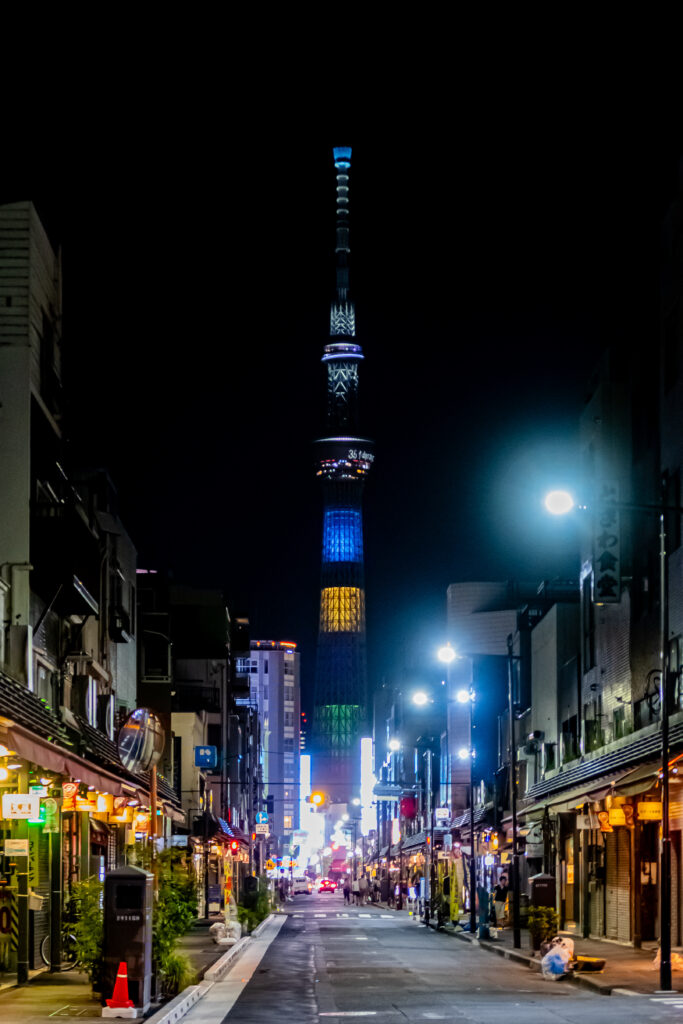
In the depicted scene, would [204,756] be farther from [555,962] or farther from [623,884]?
[555,962]

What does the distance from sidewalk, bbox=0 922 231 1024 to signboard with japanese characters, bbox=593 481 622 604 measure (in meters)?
18.9

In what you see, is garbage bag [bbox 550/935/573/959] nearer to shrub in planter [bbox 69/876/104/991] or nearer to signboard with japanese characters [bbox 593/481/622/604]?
shrub in planter [bbox 69/876/104/991]

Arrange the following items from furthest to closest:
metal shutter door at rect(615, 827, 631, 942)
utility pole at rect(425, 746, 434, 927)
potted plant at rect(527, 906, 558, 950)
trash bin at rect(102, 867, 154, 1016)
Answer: utility pole at rect(425, 746, 434, 927)
metal shutter door at rect(615, 827, 631, 942)
potted plant at rect(527, 906, 558, 950)
trash bin at rect(102, 867, 154, 1016)

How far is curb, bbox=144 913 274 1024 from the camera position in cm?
2284

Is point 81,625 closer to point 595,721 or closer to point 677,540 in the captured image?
point 677,540

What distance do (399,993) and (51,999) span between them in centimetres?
617

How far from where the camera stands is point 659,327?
45.3 meters

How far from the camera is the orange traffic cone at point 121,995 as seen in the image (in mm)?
23312

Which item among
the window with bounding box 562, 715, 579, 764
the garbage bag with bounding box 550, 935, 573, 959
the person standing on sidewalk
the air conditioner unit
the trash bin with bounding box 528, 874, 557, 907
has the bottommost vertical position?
the person standing on sidewalk

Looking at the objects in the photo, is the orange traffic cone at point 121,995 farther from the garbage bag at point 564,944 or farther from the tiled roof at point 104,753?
the garbage bag at point 564,944

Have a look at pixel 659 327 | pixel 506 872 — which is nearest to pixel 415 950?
pixel 659 327

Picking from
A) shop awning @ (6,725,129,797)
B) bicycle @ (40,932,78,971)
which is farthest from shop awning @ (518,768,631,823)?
bicycle @ (40,932,78,971)

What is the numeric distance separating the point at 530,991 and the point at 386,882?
125 metres

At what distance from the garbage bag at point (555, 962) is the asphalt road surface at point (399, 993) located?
229 mm
